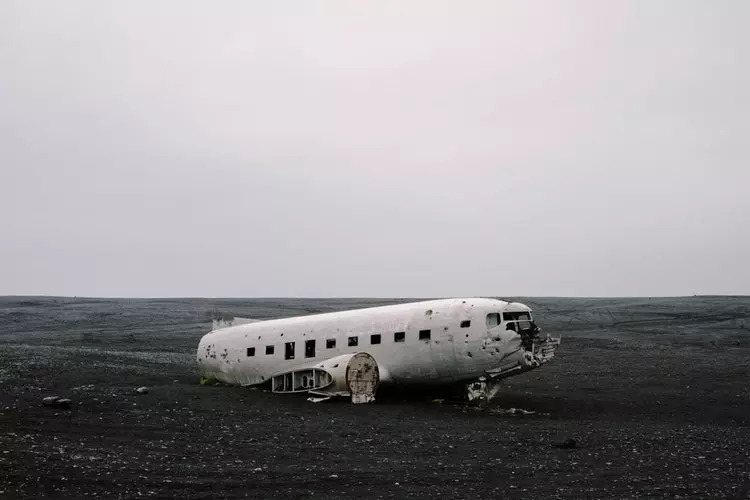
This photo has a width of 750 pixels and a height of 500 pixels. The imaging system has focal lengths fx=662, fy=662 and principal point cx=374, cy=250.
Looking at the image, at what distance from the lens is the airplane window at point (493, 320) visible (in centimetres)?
2489

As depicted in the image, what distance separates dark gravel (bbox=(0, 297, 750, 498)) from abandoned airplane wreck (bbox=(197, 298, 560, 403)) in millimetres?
1084

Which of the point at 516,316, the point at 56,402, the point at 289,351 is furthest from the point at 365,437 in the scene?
the point at 56,402

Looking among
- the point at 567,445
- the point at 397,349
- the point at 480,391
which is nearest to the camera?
the point at 567,445

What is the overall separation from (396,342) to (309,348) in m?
3.97

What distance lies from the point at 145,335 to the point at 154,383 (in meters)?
27.0

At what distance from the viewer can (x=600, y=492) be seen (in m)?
13.6

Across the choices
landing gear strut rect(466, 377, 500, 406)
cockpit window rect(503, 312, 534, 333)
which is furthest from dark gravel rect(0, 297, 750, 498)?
cockpit window rect(503, 312, 534, 333)

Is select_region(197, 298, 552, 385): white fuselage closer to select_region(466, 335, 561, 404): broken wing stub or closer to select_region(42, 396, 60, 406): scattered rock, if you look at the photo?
select_region(466, 335, 561, 404): broken wing stub

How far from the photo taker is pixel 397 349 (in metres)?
26.0

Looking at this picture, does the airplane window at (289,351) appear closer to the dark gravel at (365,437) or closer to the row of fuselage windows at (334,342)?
the row of fuselage windows at (334,342)

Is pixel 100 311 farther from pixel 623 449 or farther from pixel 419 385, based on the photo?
pixel 623 449

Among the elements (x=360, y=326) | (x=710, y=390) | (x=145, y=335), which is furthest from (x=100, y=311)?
(x=710, y=390)

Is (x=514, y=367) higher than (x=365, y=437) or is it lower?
higher

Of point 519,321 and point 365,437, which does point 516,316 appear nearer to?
point 519,321
